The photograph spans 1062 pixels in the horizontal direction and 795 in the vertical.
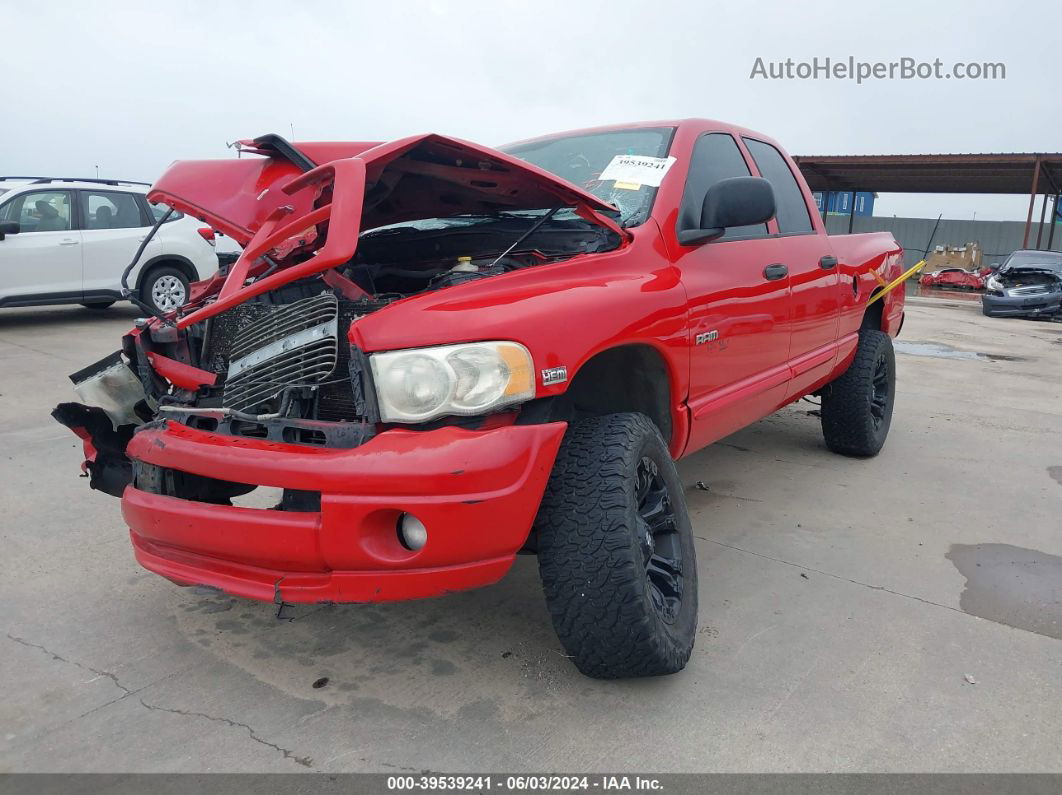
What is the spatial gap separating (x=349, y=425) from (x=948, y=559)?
2548 millimetres

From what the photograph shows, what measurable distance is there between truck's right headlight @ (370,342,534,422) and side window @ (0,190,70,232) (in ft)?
27.8

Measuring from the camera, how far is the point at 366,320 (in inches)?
81.7

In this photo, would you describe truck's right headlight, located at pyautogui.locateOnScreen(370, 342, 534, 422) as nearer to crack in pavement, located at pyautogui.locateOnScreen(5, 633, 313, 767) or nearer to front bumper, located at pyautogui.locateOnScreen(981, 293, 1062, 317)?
crack in pavement, located at pyautogui.locateOnScreen(5, 633, 313, 767)

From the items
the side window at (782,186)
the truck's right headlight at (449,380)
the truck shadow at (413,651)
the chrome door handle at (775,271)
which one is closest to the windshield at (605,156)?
the chrome door handle at (775,271)

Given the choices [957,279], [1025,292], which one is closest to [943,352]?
[1025,292]

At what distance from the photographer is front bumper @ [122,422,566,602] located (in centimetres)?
192

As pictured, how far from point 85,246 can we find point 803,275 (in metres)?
8.30

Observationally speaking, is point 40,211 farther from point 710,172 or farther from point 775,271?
point 775,271

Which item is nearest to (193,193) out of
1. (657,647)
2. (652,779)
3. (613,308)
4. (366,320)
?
(366,320)

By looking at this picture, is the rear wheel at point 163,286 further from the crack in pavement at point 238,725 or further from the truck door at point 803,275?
the crack in pavement at point 238,725

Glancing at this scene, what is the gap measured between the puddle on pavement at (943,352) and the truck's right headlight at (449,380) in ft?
26.4

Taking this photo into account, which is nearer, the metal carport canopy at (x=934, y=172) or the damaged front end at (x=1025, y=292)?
the damaged front end at (x=1025, y=292)

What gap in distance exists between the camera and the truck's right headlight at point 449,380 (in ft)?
6.56

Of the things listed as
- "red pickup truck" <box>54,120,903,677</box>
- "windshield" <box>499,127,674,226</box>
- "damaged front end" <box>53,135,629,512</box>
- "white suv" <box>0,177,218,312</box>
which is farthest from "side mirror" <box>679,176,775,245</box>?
"white suv" <box>0,177,218,312</box>
